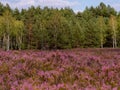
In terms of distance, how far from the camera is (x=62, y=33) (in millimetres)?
82312

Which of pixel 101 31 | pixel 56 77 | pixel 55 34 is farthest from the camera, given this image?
pixel 101 31


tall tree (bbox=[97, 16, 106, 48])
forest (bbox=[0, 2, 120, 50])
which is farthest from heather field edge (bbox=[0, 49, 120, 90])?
tall tree (bbox=[97, 16, 106, 48])

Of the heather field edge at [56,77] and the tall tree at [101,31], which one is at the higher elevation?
the tall tree at [101,31]

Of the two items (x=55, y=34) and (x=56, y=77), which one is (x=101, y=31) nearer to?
(x=55, y=34)

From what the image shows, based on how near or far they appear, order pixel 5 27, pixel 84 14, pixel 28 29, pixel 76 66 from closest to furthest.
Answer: pixel 76 66
pixel 5 27
pixel 28 29
pixel 84 14

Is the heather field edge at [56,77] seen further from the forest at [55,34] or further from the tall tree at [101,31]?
the tall tree at [101,31]

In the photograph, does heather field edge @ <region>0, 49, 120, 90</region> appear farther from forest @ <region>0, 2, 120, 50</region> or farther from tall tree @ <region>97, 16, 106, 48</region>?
Answer: tall tree @ <region>97, 16, 106, 48</region>

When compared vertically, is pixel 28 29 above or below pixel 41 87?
above

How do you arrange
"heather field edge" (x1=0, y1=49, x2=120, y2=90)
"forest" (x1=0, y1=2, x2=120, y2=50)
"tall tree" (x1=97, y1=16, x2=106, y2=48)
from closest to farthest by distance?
"heather field edge" (x1=0, y1=49, x2=120, y2=90), "forest" (x1=0, y1=2, x2=120, y2=50), "tall tree" (x1=97, y1=16, x2=106, y2=48)

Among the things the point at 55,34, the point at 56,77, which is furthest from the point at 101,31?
the point at 56,77

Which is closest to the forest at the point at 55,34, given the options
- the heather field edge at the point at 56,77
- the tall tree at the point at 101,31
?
the tall tree at the point at 101,31

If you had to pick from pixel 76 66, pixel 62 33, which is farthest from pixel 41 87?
pixel 62 33

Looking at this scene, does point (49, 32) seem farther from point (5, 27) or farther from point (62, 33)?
point (5, 27)

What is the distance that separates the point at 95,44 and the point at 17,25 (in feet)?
69.7
